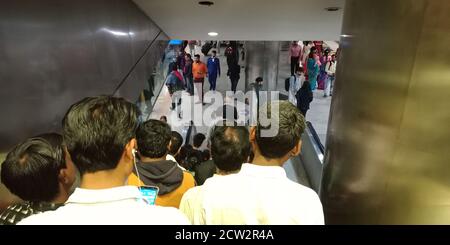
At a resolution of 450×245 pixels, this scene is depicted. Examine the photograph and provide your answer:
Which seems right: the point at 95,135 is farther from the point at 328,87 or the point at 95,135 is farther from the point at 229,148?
the point at 328,87

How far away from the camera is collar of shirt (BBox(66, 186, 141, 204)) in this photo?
41.4 inches

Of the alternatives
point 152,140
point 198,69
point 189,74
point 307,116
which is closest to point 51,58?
point 152,140

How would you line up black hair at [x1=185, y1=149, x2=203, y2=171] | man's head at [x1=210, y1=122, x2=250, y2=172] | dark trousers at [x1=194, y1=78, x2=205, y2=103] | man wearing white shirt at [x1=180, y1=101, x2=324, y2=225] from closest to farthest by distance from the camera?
man wearing white shirt at [x1=180, y1=101, x2=324, y2=225] < man's head at [x1=210, y1=122, x2=250, y2=172] < black hair at [x1=185, y1=149, x2=203, y2=171] < dark trousers at [x1=194, y1=78, x2=205, y2=103]

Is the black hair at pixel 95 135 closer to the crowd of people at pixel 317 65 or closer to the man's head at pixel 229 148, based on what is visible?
the man's head at pixel 229 148

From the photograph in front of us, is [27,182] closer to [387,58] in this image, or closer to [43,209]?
[43,209]

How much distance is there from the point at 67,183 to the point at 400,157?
206 centimetres

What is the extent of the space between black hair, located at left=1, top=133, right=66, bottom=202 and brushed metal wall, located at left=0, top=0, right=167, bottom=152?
399 mm

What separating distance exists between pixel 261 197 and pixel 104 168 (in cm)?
68

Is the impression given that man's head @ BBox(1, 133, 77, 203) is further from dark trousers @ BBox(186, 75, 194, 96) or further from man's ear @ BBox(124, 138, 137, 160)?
dark trousers @ BBox(186, 75, 194, 96)

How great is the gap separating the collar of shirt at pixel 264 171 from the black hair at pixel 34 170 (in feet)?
2.78

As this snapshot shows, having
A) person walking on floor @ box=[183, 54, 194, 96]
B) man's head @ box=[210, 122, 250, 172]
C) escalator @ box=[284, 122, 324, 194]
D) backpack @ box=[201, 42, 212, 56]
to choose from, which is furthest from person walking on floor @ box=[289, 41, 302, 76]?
man's head @ box=[210, 122, 250, 172]

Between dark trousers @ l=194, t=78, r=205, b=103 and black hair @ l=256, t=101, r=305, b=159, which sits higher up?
black hair @ l=256, t=101, r=305, b=159

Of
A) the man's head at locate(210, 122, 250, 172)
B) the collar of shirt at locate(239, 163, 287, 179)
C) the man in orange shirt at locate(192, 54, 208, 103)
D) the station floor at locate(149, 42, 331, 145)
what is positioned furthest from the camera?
the man in orange shirt at locate(192, 54, 208, 103)
